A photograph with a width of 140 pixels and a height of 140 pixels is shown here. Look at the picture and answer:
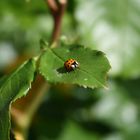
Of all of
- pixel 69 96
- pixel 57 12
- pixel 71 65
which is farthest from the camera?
pixel 69 96

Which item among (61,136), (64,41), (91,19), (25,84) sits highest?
(91,19)

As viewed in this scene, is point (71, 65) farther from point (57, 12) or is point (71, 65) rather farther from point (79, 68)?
point (57, 12)

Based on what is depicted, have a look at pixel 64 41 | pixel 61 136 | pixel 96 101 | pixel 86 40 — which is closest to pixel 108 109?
pixel 96 101

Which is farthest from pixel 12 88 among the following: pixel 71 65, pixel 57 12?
pixel 57 12

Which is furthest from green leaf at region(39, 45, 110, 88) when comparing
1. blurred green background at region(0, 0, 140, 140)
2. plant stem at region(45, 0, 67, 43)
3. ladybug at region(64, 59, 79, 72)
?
blurred green background at region(0, 0, 140, 140)

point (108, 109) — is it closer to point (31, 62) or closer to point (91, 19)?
point (91, 19)

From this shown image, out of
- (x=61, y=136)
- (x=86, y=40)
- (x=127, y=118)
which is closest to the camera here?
(x=86, y=40)

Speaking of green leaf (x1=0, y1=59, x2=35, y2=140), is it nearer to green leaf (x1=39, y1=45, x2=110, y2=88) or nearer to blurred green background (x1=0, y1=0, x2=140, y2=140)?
green leaf (x1=39, y1=45, x2=110, y2=88)
